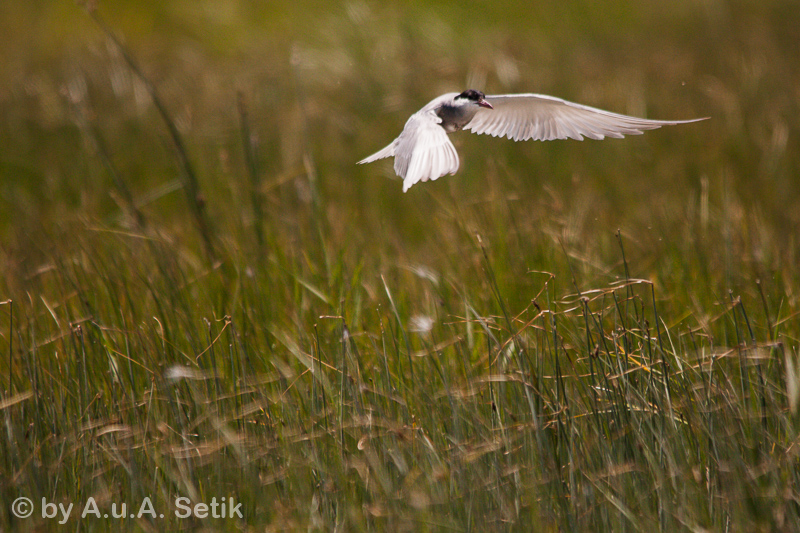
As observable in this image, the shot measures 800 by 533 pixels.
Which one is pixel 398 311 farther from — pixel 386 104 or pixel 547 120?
pixel 386 104

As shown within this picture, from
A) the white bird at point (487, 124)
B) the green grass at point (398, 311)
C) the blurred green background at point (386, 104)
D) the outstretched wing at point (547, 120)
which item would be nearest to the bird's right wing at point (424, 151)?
the white bird at point (487, 124)

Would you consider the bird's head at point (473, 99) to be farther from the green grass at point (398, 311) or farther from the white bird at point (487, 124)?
the green grass at point (398, 311)

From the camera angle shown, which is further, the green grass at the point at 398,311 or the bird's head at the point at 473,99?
the green grass at the point at 398,311

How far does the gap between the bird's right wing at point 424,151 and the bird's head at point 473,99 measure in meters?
0.09

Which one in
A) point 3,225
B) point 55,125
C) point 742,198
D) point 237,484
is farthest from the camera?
point 55,125

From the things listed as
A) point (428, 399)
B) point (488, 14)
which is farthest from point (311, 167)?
point (488, 14)

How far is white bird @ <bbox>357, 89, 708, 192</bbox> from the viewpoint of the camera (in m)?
1.52

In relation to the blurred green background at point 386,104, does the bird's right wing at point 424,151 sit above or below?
below

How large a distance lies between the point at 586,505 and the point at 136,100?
5.66m

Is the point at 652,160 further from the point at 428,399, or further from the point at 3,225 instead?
the point at 3,225

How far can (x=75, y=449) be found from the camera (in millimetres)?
2064

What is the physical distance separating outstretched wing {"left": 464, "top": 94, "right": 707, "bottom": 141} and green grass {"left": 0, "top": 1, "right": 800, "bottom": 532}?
0.58 m

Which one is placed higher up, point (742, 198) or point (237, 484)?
point (742, 198)

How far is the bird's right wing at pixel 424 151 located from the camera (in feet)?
4.74
